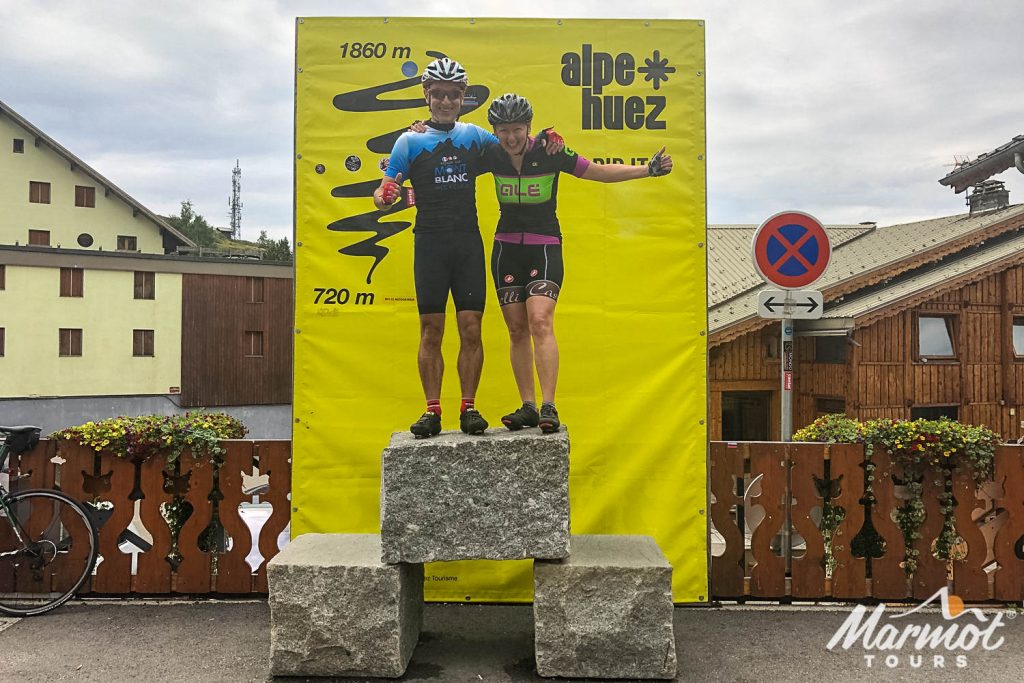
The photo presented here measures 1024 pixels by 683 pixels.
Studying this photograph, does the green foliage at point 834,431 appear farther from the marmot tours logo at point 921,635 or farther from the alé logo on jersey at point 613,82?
the alé logo on jersey at point 613,82

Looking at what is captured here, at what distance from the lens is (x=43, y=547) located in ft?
17.9

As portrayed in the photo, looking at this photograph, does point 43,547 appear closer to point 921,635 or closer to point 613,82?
point 613,82

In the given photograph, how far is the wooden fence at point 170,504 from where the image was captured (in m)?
5.55


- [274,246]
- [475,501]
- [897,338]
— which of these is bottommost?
[475,501]

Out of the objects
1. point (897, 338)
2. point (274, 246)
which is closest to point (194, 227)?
point (274, 246)

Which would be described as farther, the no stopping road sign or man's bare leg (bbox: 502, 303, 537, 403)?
the no stopping road sign

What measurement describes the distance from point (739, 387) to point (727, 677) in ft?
50.9

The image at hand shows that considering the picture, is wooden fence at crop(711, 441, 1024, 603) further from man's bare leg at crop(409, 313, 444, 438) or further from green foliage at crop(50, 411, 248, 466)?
green foliage at crop(50, 411, 248, 466)

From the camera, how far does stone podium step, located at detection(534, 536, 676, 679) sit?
4238 mm

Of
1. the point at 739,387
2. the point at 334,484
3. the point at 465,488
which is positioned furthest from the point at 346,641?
the point at 739,387

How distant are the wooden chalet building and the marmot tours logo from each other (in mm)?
12849

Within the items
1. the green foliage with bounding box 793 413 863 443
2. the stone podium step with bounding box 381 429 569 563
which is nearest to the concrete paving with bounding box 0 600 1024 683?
the stone podium step with bounding box 381 429 569 563

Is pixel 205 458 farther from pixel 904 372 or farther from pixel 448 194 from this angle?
pixel 904 372

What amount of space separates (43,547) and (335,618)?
264cm
